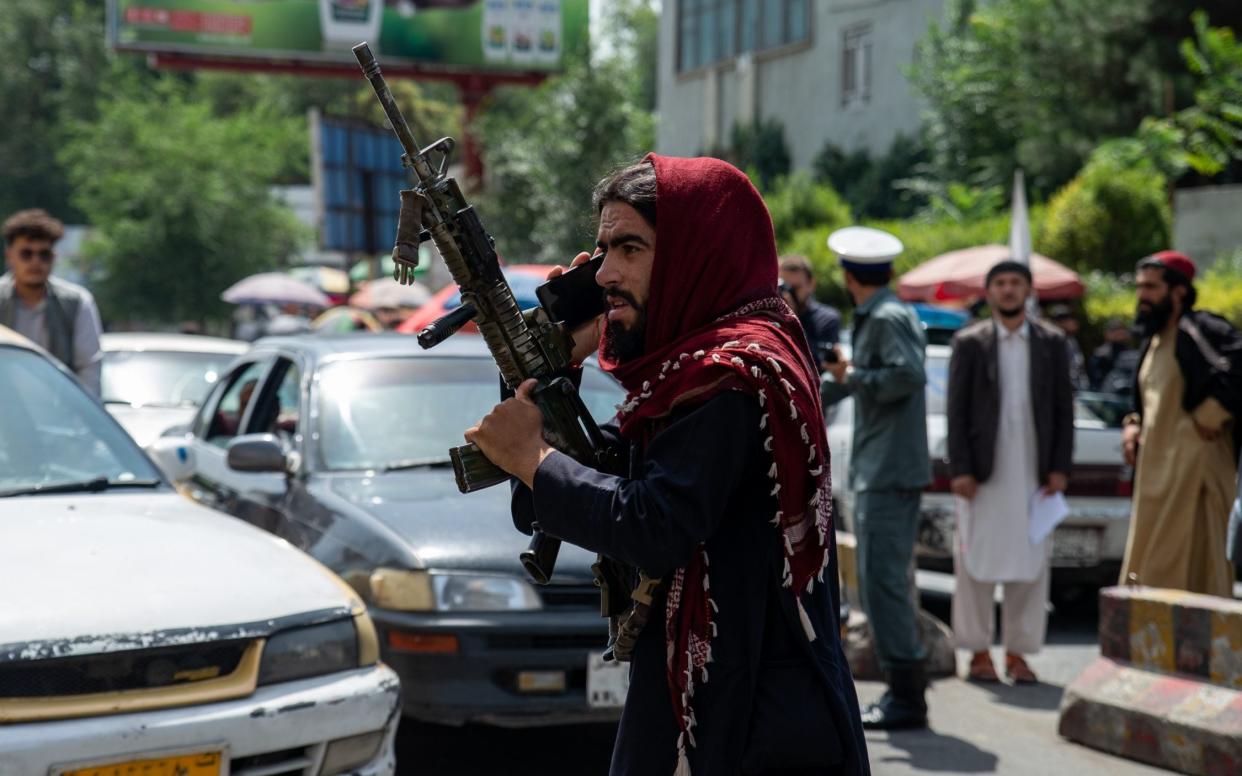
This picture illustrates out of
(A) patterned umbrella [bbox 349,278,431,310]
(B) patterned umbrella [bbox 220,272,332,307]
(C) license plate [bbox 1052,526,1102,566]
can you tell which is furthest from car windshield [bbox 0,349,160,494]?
(B) patterned umbrella [bbox 220,272,332,307]

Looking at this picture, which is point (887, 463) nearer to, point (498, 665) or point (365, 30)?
point (498, 665)

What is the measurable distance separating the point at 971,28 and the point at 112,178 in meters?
18.8

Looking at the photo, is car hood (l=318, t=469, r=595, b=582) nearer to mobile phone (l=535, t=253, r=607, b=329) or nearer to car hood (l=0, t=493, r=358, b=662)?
car hood (l=0, t=493, r=358, b=662)

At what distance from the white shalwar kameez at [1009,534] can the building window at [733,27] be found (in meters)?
26.3

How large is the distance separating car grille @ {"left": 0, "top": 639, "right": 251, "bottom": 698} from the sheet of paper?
4.48 metres

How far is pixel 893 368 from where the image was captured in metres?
6.27

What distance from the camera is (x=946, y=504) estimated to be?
8.51 metres

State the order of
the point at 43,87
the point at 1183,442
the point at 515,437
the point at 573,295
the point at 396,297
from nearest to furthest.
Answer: the point at 515,437 → the point at 573,295 → the point at 1183,442 → the point at 396,297 → the point at 43,87

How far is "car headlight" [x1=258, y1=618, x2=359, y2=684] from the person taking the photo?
4.06 metres

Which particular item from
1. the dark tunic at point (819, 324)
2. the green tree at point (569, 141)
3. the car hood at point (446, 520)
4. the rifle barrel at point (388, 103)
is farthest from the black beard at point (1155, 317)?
the green tree at point (569, 141)

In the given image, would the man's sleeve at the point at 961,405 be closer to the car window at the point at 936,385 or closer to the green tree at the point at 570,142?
the car window at the point at 936,385

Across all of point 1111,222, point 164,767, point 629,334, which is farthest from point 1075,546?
A: point 1111,222

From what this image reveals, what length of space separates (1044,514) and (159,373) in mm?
6996

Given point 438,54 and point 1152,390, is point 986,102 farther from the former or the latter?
point 1152,390
